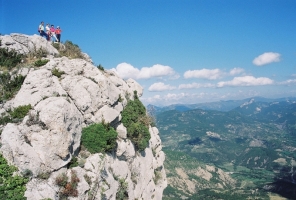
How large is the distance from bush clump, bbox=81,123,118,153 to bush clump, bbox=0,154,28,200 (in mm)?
7754

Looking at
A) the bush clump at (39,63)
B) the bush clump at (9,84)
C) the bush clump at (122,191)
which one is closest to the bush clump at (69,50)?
the bush clump at (39,63)

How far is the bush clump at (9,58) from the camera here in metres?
30.2

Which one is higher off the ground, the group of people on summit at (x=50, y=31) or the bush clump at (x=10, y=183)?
the group of people on summit at (x=50, y=31)

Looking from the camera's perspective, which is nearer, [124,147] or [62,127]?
[62,127]

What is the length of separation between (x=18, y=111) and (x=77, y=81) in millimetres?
7734

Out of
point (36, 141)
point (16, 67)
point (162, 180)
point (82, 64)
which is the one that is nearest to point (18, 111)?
point (36, 141)

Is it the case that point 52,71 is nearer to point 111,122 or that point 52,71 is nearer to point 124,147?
point 111,122

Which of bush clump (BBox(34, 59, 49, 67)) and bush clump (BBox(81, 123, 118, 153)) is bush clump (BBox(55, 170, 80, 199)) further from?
bush clump (BBox(34, 59, 49, 67))

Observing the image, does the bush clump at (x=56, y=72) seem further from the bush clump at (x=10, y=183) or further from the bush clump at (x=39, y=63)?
the bush clump at (x=10, y=183)

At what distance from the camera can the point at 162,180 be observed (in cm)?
4556

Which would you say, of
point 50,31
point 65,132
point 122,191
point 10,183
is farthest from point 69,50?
point 10,183

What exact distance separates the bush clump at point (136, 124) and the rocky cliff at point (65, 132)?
94cm

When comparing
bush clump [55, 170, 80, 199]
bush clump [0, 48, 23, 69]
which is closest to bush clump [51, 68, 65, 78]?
bush clump [0, 48, 23, 69]

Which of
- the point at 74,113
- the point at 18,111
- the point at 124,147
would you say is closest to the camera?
the point at 18,111
